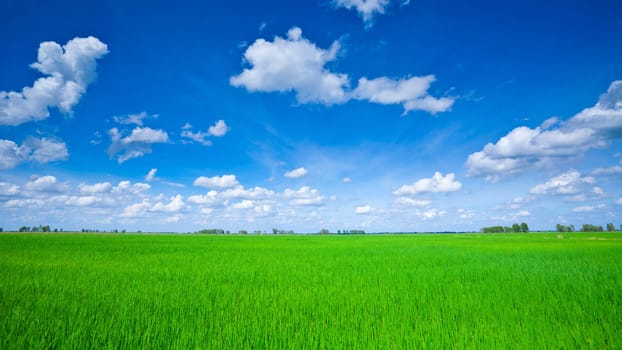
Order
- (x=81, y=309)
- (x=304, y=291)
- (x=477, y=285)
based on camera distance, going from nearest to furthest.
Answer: (x=81, y=309) < (x=304, y=291) < (x=477, y=285)

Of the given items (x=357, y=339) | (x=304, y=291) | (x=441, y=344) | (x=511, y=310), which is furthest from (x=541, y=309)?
(x=304, y=291)

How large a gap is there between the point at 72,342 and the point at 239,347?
1986mm

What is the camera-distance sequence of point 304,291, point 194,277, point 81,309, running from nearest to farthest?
point 81,309 < point 304,291 < point 194,277

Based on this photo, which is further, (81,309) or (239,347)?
(81,309)

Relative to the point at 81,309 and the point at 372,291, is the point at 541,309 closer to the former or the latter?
the point at 372,291

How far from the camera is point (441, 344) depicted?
130 inches

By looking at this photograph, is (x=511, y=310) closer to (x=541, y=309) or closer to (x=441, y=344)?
(x=541, y=309)

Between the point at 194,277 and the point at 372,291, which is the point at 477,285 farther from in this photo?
the point at 194,277

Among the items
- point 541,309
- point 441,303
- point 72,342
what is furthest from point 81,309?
point 541,309

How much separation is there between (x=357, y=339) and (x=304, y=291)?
2534mm

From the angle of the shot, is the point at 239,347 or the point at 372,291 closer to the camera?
the point at 239,347

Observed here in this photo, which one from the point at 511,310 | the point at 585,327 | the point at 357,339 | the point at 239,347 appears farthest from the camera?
the point at 511,310

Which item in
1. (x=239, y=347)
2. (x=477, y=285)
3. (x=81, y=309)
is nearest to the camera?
(x=239, y=347)

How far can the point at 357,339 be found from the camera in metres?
3.45
